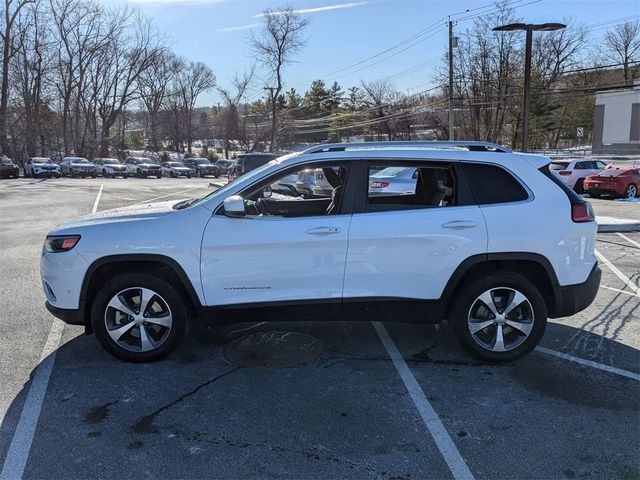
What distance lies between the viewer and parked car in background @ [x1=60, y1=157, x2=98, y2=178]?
4244 centimetres

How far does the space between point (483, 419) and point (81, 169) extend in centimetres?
4428

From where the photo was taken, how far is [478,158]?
4395 mm

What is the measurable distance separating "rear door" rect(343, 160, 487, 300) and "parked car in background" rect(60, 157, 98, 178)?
43.1m

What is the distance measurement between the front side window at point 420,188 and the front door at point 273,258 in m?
0.50

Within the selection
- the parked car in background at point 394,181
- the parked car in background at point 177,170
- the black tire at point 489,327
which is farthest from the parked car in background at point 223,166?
the black tire at point 489,327

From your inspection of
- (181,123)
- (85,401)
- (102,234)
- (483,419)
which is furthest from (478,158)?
(181,123)

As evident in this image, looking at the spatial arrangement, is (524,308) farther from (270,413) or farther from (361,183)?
(270,413)

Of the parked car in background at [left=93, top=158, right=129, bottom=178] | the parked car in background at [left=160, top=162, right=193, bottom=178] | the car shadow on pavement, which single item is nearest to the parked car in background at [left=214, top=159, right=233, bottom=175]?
the parked car in background at [left=160, top=162, right=193, bottom=178]

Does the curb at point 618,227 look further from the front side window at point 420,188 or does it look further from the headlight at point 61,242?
the headlight at point 61,242

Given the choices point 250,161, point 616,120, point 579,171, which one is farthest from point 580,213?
point 616,120

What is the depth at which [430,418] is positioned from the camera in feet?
11.6

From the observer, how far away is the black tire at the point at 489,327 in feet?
14.0

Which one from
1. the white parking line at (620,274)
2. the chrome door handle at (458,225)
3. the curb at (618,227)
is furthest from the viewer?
the curb at (618,227)

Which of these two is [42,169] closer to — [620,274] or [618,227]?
[618,227]
